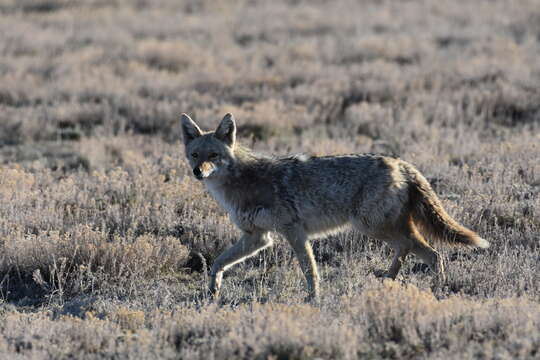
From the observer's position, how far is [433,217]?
21.9 feet

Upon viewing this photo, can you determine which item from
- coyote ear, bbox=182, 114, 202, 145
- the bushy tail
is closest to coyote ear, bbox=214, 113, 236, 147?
coyote ear, bbox=182, 114, 202, 145

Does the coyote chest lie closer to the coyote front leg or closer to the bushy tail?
the coyote front leg

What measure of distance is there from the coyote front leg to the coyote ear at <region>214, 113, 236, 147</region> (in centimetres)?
98

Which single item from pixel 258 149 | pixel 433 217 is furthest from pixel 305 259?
pixel 258 149

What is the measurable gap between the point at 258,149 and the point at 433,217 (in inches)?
232

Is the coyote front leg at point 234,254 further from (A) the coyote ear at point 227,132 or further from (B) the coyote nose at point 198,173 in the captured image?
(A) the coyote ear at point 227,132

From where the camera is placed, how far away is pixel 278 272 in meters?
7.11

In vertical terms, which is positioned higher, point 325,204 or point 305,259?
point 325,204

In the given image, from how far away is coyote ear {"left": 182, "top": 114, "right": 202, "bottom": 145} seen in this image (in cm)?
734

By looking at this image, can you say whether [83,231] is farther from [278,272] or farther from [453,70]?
[453,70]

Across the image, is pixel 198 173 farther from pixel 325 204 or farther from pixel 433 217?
pixel 433 217

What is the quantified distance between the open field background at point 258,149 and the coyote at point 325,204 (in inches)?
15.3

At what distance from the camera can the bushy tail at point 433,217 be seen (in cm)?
668

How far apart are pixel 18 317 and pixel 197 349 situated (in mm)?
1731
